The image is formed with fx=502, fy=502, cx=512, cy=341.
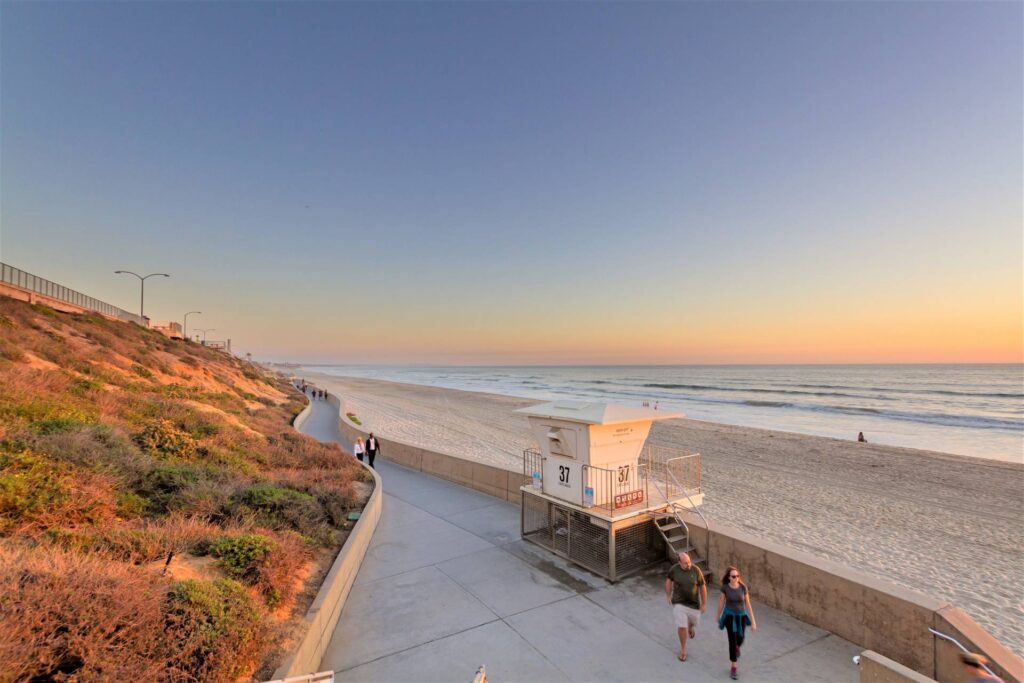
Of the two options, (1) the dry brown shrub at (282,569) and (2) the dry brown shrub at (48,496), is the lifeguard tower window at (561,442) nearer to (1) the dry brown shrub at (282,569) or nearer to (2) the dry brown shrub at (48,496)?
(1) the dry brown shrub at (282,569)

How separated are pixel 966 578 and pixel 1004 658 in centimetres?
735

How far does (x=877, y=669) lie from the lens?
443 centimetres

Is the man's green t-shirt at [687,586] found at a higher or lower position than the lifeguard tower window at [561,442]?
lower

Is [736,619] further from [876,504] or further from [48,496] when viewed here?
[876,504]

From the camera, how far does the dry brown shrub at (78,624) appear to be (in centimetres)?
369

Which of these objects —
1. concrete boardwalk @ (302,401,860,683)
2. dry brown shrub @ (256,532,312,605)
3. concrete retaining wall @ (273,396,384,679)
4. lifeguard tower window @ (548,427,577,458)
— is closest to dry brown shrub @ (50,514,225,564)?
→ dry brown shrub @ (256,532,312,605)

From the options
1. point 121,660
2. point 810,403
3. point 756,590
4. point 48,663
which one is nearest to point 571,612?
point 756,590

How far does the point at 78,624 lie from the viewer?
4.00 m

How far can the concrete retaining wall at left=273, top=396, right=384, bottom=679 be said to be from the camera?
511cm

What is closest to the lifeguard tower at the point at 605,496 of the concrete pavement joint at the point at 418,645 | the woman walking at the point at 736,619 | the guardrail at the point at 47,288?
the concrete pavement joint at the point at 418,645

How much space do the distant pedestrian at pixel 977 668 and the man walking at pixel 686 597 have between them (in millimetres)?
2348

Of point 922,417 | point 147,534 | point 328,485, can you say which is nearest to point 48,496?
point 147,534

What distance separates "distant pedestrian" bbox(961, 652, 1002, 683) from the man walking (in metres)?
2.35

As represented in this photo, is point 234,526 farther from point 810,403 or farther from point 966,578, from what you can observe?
point 810,403
